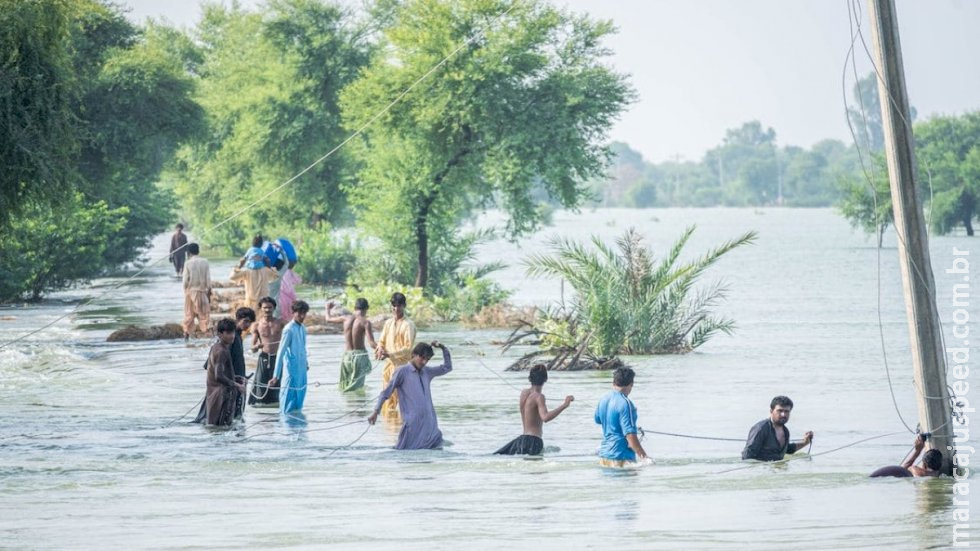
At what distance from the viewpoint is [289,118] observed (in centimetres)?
6162

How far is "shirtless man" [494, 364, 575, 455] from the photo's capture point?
1680 cm

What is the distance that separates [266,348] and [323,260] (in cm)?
3499

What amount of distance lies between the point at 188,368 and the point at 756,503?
1431cm

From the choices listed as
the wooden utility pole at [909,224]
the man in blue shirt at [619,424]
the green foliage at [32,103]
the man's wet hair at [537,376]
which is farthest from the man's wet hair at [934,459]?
the green foliage at [32,103]

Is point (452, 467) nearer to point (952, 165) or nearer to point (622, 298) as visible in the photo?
point (622, 298)

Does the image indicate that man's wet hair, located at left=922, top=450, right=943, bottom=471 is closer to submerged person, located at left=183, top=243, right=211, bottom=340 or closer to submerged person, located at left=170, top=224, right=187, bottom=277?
submerged person, located at left=183, top=243, right=211, bottom=340

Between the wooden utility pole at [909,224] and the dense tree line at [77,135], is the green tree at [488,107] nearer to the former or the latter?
the dense tree line at [77,135]

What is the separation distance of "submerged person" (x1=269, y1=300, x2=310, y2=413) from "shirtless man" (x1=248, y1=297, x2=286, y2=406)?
27cm

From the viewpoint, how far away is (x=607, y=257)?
101 ft

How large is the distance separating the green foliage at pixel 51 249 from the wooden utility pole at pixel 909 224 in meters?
27.2

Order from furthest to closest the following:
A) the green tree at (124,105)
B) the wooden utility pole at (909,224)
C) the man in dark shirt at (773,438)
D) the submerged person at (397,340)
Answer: the green tree at (124,105)
the submerged person at (397,340)
the man in dark shirt at (773,438)
the wooden utility pole at (909,224)

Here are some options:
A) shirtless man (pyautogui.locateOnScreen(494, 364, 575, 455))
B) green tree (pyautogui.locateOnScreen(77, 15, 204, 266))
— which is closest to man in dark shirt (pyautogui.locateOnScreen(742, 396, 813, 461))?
shirtless man (pyautogui.locateOnScreen(494, 364, 575, 455))

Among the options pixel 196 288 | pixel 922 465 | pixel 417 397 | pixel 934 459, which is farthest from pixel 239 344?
pixel 196 288

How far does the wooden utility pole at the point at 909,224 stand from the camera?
48.6 feet
